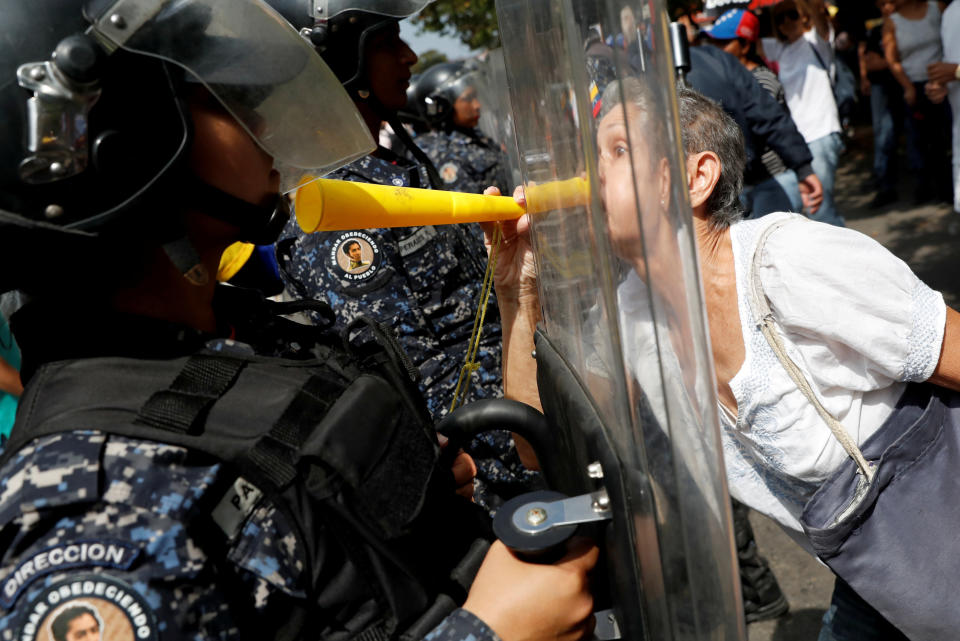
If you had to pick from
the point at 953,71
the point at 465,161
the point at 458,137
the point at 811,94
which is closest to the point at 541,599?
the point at 465,161

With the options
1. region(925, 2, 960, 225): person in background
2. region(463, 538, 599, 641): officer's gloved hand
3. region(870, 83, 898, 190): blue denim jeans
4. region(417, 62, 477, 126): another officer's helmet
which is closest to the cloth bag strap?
region(463, 538, 599, 641): officer's gloved hand

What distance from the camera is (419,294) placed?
2600 millimetres

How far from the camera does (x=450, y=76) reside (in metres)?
6.57

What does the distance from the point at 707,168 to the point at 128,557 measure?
58.0 inches

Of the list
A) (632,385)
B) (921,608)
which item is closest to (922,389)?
(921,608)

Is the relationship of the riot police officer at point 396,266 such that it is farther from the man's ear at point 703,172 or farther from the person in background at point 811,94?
the person in background at point 811,94

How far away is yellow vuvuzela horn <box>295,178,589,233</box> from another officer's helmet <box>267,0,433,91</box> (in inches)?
47.5

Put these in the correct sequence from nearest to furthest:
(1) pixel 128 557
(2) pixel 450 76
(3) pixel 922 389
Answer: (1) pixel 128 557 → (3) pixel 922 389 → (2) pixel 450 76

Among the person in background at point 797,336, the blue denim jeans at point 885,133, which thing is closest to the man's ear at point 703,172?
the person in background at point 797,336

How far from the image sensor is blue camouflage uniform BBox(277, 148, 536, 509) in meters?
2.49

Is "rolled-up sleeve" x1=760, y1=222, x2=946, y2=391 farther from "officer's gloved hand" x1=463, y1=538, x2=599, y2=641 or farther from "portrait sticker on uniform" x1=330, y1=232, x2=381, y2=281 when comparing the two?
"portrait sticker on uniform" x1=330, y1=232, x2=381, y2=281

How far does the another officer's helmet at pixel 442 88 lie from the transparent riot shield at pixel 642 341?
14.7ft

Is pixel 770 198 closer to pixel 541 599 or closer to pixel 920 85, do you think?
pixel 920 85

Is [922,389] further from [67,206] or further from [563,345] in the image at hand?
[67,206]
